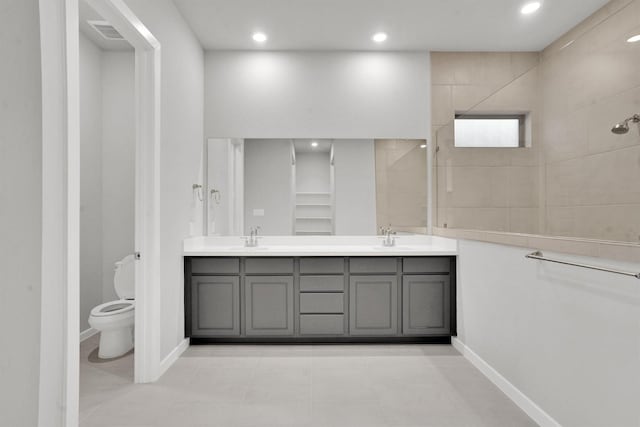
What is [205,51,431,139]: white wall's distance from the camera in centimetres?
363

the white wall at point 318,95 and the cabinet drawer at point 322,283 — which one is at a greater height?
the white wall at point 318,95

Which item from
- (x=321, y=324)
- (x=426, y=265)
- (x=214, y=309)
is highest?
(x=426, y=265)

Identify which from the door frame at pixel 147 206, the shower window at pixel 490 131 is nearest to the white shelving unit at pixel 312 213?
the shower window at pixel 490 131

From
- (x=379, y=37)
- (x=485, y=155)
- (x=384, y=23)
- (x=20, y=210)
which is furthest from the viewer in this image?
(x=379, y=37)

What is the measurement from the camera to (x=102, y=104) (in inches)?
145

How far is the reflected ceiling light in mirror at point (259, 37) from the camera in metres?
3.31

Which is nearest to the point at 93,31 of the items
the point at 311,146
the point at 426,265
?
the point at 311,146

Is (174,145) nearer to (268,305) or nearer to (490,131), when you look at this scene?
(268,305)

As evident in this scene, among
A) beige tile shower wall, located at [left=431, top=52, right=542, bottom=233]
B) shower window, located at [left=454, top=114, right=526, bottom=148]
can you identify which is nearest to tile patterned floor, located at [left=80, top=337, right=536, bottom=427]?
beige tile shower wall, located at [left=431, top=52, right=542, bottom=233]

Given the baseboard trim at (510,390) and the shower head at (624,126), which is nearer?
the shower head at (624,126)

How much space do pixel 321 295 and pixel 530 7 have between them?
9.32 feet

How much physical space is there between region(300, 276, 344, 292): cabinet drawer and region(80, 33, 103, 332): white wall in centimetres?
208

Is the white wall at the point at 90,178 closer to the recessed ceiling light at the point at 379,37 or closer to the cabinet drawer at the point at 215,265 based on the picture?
the cabinet drawer at the point at 215,265

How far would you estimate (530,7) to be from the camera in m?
2.85
